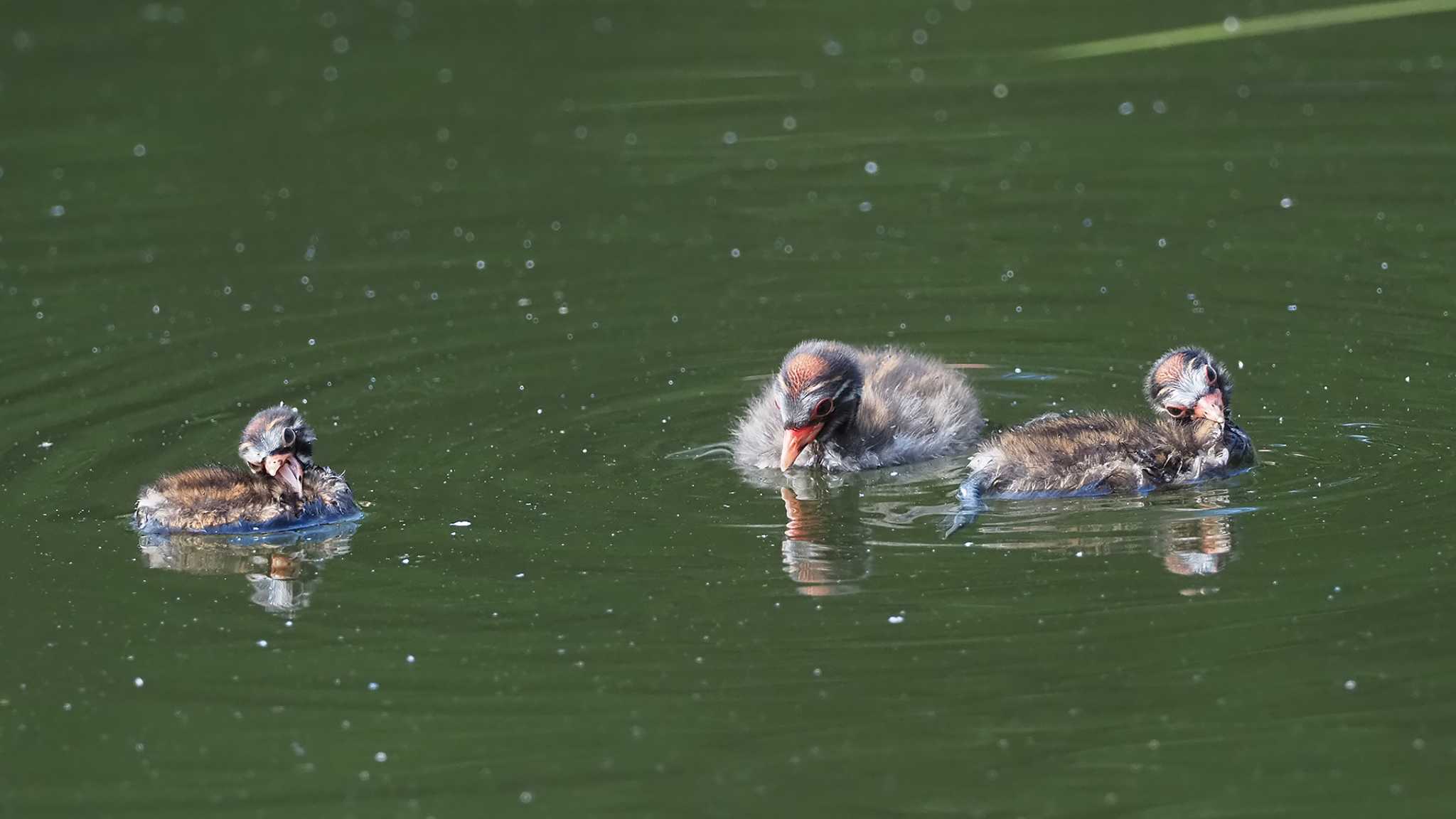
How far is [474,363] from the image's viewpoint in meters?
Result: 11.5

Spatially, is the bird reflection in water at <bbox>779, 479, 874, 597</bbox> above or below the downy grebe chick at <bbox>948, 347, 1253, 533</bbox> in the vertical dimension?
below

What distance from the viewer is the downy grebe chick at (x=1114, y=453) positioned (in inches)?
359

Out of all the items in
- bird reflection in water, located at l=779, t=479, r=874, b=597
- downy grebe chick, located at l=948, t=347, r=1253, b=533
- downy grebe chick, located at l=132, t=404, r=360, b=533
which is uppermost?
downy grebe chick, located at l=132, t=404, r=360, b=533

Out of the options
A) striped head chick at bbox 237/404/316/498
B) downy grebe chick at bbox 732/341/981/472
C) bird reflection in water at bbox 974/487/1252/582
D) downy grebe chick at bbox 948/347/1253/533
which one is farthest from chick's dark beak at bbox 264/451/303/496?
bird reflection in water at bbox 974/487/1252/582

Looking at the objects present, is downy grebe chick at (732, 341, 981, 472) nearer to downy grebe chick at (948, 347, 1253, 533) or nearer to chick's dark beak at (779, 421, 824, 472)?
chick's dark beak at (779, 421, 824, 472)

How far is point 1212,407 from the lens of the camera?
367 inches

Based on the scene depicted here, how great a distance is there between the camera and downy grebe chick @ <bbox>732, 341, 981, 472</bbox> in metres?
9.73

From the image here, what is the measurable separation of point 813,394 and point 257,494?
8.18ft

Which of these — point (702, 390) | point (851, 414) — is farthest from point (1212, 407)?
point (702, 390)

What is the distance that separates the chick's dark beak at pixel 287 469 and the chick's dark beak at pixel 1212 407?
3.92 metres

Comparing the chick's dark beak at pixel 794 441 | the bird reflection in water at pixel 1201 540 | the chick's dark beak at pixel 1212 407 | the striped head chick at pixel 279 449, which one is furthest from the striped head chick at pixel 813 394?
the striped head chick at pixel 279 449

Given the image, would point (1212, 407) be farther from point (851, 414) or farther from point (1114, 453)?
point (851, 414)

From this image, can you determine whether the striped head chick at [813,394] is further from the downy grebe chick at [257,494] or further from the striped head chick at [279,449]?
the striped head chick at [279,449]

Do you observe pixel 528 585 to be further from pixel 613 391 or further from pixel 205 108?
pixel 205 108
